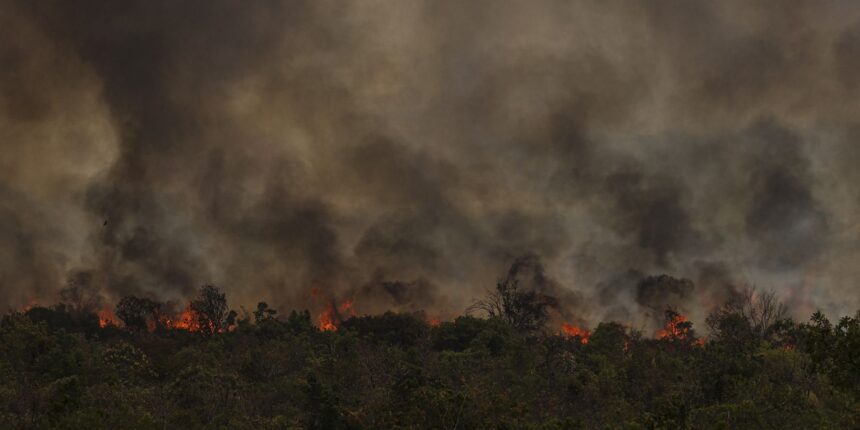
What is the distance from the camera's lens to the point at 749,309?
168m

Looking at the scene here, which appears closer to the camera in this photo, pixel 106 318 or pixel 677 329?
pixel 677 329

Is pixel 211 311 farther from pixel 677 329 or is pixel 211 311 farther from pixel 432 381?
pixel 432 381

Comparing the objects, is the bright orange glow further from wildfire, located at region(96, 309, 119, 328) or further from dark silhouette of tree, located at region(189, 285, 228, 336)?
wildfire, located at region(96, 309, 119, 328)

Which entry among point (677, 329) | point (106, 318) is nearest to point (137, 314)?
point (106, 318)

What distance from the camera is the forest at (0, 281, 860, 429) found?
57.2 m

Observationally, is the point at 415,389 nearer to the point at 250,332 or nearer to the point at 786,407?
the point at 786,407

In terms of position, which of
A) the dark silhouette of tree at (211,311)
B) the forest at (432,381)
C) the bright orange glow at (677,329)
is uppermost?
the dark silhouette of tree at (211,311)

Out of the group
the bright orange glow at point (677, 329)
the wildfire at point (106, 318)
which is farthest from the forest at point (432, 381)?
the wildfire at point (106, 318)

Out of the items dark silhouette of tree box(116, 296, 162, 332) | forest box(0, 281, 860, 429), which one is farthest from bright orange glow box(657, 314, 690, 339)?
dark silhouette of tree box(116, 296, 162, 332)

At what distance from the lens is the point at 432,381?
7038cm

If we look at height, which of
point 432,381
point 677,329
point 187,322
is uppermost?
point 187,322

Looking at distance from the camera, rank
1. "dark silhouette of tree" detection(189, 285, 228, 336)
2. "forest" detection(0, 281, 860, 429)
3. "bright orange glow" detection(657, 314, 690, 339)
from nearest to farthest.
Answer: "forest" detection(0, 281, 860, 429), "bright orange glow" detection(657, 314, 690, 339), "dark silhouette of tree" detection(189, 285, 228, 336)

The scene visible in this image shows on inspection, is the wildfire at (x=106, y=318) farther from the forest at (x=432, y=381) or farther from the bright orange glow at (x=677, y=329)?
the bright orange glow at (x=677, y=329)

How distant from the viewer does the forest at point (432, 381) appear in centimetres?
5719
